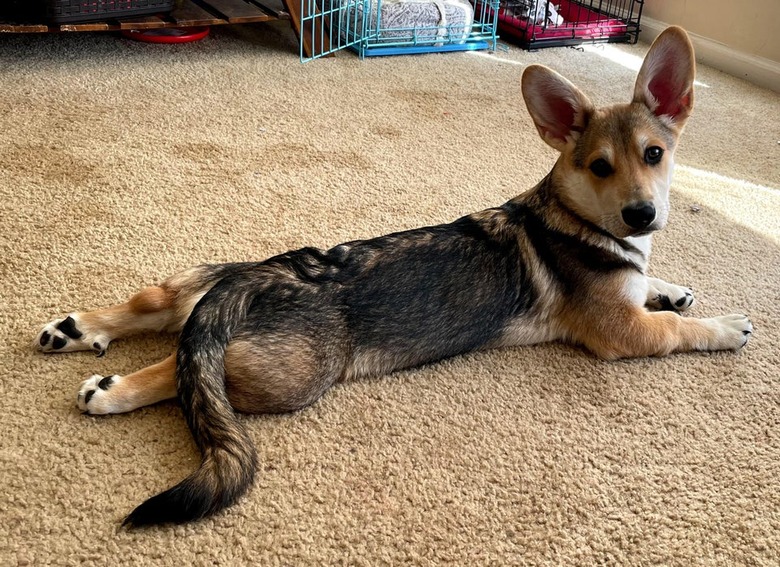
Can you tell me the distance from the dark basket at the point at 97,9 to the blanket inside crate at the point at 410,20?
1.02 metres

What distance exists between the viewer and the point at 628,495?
1.46m

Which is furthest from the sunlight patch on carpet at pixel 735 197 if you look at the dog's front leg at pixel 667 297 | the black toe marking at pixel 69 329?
the black toe marking at pixel 69 329

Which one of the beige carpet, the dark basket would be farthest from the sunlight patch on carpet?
the dark basket

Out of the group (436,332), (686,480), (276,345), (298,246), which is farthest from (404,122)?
(686,480)

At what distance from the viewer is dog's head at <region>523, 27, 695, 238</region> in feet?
5.55

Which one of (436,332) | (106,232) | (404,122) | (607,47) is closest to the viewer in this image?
(436,332)

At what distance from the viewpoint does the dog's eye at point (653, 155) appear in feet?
5.62

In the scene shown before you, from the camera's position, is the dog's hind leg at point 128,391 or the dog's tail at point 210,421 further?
the dog's hind leg at point 128,391

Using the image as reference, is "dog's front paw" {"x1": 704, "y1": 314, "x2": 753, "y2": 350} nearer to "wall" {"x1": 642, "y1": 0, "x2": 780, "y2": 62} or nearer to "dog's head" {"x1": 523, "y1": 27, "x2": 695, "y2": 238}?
"dog's head" {"x1": 523, "y1": 27, "x2": 695, "y2": 238}

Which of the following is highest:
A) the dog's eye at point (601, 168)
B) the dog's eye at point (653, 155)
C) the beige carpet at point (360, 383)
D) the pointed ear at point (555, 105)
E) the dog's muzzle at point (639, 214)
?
the pointed ear at point (555, 105)

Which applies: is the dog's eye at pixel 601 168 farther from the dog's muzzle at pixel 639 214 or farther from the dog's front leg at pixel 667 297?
the dog's front leg at pixel 667 297

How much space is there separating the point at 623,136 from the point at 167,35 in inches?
110

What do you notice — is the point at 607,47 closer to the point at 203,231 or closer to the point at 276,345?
the point at 203,231

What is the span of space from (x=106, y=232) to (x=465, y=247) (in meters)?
1.13
